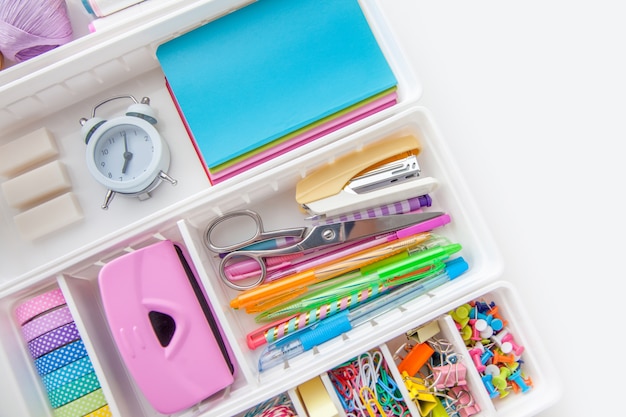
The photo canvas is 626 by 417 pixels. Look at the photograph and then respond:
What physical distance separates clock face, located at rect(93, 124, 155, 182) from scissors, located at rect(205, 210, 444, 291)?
164mm

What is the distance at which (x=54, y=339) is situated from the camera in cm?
93

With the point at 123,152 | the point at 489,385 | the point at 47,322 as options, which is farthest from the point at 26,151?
the point at 489,385

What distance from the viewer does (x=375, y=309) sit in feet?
3.24

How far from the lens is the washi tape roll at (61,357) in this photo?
0.93 m

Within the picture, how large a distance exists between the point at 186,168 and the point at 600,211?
799 mm

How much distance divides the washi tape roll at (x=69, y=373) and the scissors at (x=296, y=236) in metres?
0.26

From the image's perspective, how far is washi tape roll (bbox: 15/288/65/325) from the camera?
936 millimetres

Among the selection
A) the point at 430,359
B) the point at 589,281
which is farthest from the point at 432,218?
the point at 589,281

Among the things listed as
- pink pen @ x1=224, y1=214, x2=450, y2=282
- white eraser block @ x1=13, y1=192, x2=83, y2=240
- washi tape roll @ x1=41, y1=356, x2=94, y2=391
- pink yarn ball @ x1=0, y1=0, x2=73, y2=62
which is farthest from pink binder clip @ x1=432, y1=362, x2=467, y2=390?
pink yarn ball @ x1=0, y1=0, x2=73, y2=62

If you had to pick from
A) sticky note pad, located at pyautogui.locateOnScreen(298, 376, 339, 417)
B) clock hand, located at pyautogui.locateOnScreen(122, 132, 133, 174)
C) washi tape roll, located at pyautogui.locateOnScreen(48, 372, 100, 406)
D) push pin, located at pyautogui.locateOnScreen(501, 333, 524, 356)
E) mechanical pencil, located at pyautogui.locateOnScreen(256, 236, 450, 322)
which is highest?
clock hand, located at pyautogui.locateOnScreen(122, 132, 133, 174)

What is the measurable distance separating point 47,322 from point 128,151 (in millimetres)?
314

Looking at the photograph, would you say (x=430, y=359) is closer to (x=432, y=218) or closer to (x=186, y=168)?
(x=432, y=218)

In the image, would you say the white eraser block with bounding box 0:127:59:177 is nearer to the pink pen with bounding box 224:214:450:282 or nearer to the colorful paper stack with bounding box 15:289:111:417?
the colorful paper stack with bounding box 15:289:111:417

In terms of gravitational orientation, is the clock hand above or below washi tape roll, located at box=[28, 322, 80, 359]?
above
